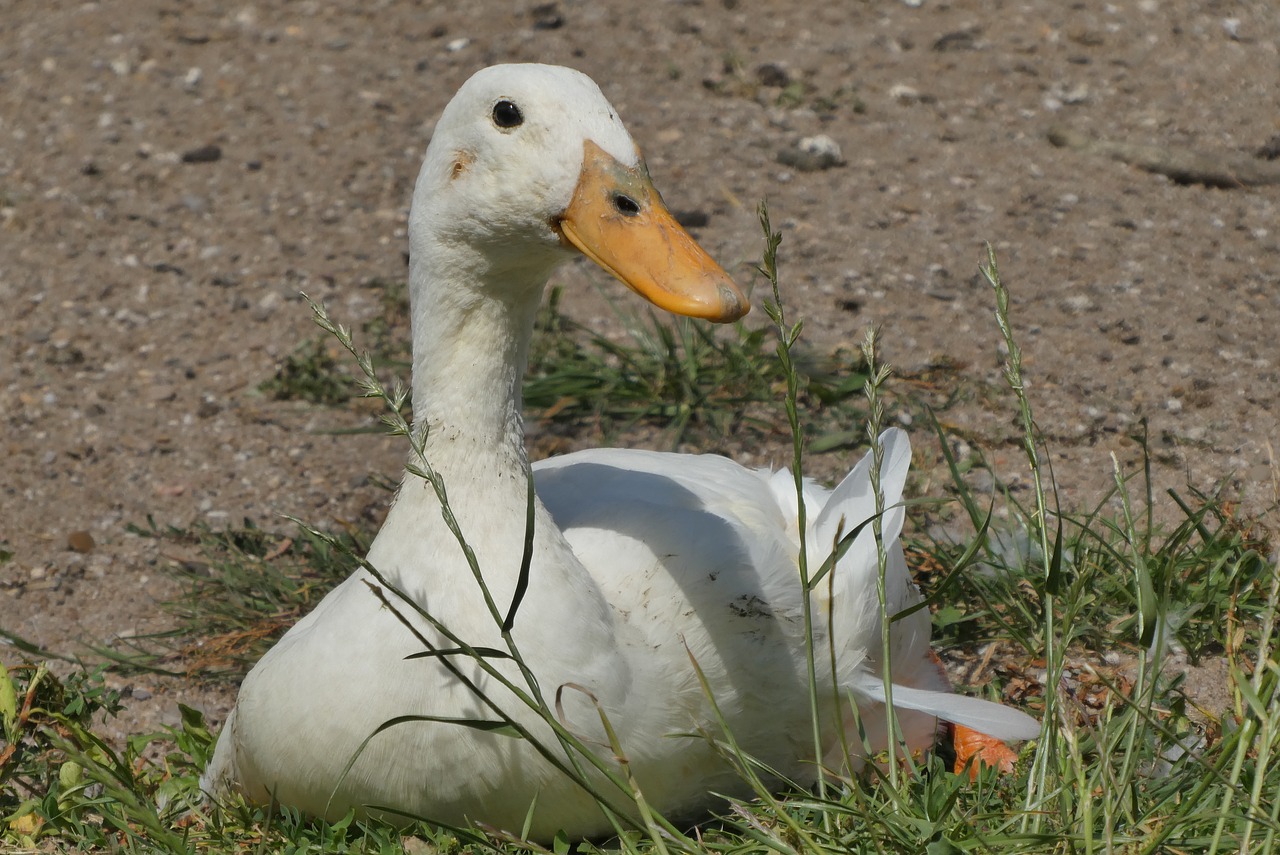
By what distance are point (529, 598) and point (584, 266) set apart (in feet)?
9.69

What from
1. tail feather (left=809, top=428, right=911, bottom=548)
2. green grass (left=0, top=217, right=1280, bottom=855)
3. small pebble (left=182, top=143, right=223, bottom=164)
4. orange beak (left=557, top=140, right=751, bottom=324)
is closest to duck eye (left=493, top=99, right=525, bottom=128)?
orange beak (left=557, top=140, right=751, bottom=324)

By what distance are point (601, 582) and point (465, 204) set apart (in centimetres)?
75

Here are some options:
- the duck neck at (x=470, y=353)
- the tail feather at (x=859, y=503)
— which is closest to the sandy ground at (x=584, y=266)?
the tail feather at (x=859, y=503)

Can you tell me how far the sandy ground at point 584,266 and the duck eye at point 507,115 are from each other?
1.88m

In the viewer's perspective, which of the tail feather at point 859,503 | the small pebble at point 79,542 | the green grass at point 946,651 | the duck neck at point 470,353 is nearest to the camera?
the green grass at point 946,651

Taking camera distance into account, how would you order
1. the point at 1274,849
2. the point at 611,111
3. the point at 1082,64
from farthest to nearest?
the point at 1082,64 < the point at 611,111 < the point at 1274,849

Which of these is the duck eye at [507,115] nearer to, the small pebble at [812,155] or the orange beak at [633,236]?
the orange beak at [633,236]

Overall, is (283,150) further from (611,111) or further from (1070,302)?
(611,111)

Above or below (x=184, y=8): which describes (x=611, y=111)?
above

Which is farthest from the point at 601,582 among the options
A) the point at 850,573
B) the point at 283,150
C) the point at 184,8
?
the point at 184,8

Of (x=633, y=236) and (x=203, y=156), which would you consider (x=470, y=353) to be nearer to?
(x=633, y=236)

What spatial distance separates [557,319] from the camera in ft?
15.5

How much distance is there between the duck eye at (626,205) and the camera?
7.48ft

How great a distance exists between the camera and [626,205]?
2.28 m
